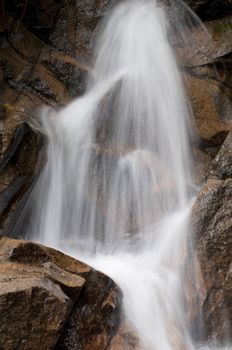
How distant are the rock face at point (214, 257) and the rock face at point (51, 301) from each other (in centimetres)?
123

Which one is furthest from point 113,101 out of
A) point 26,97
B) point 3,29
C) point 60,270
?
point 60,270

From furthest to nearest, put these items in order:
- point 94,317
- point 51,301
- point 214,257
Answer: point 214,257, point 94,317, point 51,301

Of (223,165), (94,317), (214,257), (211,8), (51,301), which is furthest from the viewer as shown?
(211,8)

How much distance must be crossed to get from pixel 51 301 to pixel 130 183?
12.2ft

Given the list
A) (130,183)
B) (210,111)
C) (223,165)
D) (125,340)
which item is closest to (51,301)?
(125,340)

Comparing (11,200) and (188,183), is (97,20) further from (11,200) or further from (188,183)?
(11,200)

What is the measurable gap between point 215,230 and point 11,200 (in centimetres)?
303

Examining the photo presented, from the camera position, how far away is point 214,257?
6023 mm

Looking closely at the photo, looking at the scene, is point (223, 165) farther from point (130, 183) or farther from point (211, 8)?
point (211, 8)

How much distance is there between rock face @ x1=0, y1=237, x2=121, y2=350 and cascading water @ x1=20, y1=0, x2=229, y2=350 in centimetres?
48

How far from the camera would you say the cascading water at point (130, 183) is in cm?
606

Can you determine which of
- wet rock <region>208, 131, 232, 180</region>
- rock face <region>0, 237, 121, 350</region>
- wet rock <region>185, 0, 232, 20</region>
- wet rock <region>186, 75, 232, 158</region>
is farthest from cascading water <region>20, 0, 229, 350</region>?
wet rock <region>185, 0, 232, 20</region>

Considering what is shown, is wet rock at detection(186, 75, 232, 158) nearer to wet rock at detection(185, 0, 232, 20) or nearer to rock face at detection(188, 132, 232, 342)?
wet rock at detection(185, 0, 232, 20)

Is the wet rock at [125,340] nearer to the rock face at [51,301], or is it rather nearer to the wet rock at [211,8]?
the rock face at [51,301]
